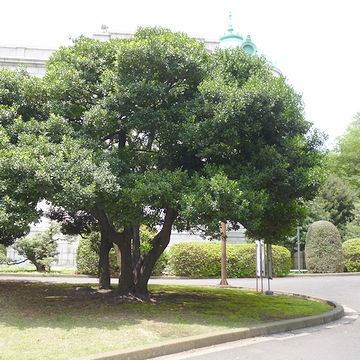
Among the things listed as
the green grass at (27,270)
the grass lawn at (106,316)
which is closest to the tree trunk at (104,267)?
the grass lawn at (106,316)

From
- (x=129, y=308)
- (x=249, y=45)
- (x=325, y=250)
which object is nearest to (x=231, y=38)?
(x=249, y=45)

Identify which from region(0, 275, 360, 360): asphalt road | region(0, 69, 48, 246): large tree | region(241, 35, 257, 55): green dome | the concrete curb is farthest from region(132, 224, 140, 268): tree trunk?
region(241, 35, 257, 55): green dome

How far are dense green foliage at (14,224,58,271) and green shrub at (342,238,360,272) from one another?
16314mm

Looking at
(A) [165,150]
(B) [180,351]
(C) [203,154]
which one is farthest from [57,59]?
(B) [180,351]

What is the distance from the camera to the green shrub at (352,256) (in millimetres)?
26922

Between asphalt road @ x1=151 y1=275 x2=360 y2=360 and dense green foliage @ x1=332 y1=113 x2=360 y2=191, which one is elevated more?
dense green foliage @ x1=332 y1=113 x2=360 y2=191

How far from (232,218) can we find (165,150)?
247cm

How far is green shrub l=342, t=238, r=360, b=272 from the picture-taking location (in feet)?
88.3

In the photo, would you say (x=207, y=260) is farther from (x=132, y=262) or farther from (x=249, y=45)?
(x=249, y=45)

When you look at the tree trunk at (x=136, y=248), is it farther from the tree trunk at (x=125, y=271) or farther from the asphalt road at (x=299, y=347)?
the asphalt road at (x=299, y=347)

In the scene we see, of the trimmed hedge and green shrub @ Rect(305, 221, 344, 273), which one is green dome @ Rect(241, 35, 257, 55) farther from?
the trimmed hedge

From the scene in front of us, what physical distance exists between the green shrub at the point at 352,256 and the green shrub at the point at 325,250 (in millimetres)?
721

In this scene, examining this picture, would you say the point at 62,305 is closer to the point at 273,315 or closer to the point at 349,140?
the point at 273,315

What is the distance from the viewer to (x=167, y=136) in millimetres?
10055
